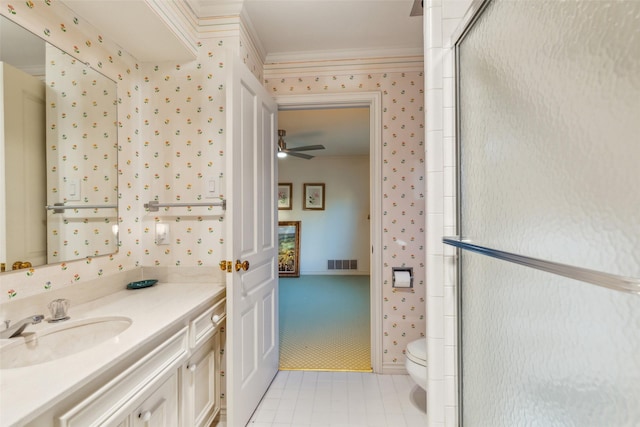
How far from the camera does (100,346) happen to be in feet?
2.95

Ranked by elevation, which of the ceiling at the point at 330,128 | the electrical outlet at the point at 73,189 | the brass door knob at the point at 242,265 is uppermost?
the ceiling at the point at 330,128

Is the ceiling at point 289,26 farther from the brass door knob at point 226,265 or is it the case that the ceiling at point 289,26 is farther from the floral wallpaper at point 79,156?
the brass door knob at point 226,265

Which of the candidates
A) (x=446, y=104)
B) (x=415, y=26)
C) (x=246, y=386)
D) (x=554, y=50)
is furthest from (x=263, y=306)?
(x=415, y=26)

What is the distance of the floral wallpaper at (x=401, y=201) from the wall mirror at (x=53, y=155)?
177cm

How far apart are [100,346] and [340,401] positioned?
5.07 feet

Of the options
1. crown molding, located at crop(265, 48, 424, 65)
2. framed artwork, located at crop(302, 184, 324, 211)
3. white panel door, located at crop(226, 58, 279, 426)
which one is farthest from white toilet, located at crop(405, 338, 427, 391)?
framed artwork, located at crop(302, 184, 324, 211)

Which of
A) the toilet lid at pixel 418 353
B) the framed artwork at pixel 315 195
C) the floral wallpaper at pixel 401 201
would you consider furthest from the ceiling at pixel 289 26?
the framed artwork at pixel 315 195

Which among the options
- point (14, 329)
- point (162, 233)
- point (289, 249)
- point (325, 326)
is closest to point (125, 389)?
point (14, 329)

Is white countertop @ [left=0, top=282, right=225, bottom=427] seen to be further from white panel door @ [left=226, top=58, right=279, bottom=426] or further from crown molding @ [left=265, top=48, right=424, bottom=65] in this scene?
crown molding @ [left=265, top=48, right=424, bottom=65]

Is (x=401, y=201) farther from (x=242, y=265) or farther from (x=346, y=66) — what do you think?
(x=242, y=265)

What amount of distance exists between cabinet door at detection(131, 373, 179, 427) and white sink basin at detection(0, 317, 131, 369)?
0.87 feet

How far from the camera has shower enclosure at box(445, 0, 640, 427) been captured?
50cm

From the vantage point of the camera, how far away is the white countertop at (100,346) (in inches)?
25.3

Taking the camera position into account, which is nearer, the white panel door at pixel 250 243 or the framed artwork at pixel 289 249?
the white panel door at pixel 250 243
